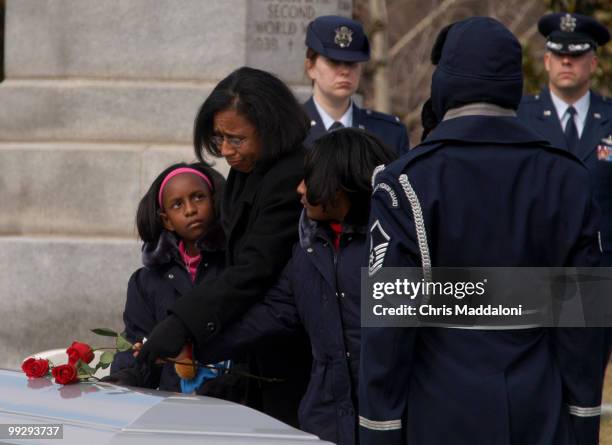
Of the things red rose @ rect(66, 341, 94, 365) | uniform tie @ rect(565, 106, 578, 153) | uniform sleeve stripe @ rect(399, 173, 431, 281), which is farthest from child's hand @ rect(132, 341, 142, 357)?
uniform tie @ rect(565, 106, 578, 153)

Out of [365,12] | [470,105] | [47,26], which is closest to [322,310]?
[470,105]

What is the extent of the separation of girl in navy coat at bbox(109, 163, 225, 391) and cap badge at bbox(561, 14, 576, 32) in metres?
3.60

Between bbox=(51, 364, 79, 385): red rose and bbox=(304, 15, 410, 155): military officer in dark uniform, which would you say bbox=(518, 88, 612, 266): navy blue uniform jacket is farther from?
bbox=(51, 364, 79, 385): red rose

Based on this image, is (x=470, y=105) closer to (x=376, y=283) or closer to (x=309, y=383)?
(x=376, y=283)

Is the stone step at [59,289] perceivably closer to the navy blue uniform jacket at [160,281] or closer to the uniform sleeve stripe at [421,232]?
the navy blue uniform jacket at [160,281]

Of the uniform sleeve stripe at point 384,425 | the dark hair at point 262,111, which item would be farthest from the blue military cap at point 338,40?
the uniform sleeve stripe at point 384,425

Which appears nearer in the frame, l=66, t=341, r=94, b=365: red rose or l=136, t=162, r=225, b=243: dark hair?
l=66, t=341, r=94, b=365: red rose

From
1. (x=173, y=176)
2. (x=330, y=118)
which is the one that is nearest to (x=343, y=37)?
(x=330, y=118)

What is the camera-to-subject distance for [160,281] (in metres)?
4.61

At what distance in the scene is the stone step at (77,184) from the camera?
25.8ft

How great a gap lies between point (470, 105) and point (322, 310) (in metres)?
0.79

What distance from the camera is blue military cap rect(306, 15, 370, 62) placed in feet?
22.0

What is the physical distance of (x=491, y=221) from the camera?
3.25 metres

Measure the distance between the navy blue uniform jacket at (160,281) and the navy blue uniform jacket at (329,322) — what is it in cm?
60
